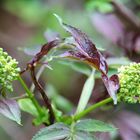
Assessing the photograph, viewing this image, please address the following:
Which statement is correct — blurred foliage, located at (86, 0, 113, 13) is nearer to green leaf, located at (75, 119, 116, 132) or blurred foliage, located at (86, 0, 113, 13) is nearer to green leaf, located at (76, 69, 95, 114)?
green leaf, located at (76, 69, 95, 114)

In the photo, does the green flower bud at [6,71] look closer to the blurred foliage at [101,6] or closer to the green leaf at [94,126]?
the green leaf at [94,126]

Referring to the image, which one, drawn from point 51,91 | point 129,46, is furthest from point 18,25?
point 129,46

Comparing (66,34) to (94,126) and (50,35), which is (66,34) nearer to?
(50,35)

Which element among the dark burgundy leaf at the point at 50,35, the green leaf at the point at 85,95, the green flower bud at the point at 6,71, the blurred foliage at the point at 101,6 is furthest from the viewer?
the blurred foliage at the point at 101,6

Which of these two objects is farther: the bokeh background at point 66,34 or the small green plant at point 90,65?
the bokeh background at point 66,34

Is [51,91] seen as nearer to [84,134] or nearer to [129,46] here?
[129,46]

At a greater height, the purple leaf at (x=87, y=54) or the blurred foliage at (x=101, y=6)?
the purple leaf at (x=87, y=54)

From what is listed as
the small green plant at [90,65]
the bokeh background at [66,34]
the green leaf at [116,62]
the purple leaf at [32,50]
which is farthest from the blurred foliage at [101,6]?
the small green plant at [90,65]

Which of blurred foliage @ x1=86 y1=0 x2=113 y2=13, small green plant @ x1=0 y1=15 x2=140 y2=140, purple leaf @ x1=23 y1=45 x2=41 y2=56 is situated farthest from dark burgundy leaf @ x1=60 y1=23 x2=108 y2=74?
blurred foliage @ x1=86 y1=0 x2=113 y2=13
